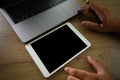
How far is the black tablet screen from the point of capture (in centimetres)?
63

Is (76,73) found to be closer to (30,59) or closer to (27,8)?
(30,59)

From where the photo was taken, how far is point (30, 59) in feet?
2.09

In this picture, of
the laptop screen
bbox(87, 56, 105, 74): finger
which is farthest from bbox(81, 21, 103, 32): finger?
the laptop screen

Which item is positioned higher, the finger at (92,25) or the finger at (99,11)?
the finger at (99,11)

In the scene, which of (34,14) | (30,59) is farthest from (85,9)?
(30,59)

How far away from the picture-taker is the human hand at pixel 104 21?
741 mm

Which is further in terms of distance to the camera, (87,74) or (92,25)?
(92,25)

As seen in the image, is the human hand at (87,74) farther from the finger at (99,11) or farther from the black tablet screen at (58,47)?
the finger at (99,11)

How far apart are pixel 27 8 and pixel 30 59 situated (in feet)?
0.82

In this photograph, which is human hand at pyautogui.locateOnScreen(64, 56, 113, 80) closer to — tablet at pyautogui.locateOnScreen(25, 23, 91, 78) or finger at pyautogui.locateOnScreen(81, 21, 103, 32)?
tablet at pyautogui.locateOnScreen(25, 23, 91, 78)

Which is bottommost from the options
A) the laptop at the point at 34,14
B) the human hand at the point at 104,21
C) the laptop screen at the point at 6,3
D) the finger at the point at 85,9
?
the human hand at the point at 104,21

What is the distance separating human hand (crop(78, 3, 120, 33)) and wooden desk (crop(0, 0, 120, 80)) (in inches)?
0.9

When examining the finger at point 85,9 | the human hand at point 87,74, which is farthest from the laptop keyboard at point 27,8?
the human hand at point 87,74

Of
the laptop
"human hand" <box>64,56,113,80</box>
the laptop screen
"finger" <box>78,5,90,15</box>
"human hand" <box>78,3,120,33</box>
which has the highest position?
the laptop screen
